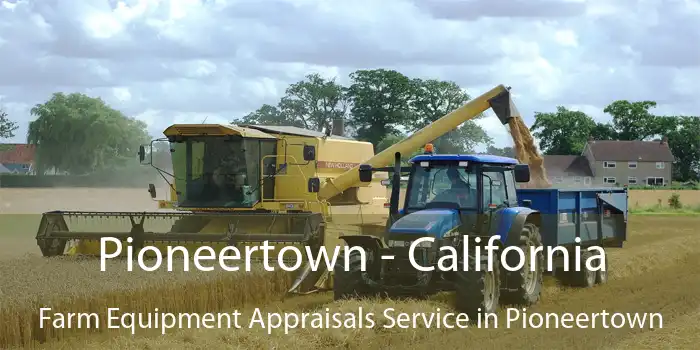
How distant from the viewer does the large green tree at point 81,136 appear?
175ft

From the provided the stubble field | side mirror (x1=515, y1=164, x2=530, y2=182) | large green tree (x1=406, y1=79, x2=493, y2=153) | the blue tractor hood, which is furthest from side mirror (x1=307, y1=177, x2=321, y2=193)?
large green tree (x1=406, y1=79, x2=493, y2=153)

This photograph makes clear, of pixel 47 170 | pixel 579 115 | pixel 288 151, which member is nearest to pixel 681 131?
pixel 579 115

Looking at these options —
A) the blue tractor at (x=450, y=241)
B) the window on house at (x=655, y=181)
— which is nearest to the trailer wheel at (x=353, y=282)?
the blue tractor at (x=450, y=241)

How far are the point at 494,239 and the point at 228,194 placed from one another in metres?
6.21

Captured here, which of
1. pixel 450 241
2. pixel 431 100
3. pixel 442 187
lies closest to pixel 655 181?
pixel 431 100

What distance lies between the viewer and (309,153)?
16219 mm

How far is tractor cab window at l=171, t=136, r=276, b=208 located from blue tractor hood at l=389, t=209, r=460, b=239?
18.1 ft

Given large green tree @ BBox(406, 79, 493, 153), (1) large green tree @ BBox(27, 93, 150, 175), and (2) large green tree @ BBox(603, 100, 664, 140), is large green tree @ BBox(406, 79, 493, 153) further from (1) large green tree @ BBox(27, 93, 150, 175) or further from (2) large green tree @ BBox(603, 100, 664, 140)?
(2) large green tree @ BBox(603, 100, 664, 140)

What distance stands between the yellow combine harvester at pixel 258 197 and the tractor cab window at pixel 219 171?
0.06ft

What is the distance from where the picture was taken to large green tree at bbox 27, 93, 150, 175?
53.4 metres

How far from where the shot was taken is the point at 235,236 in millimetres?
14508

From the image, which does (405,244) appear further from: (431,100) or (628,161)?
(628,161)

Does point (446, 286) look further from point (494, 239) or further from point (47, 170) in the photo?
point (47, 170)

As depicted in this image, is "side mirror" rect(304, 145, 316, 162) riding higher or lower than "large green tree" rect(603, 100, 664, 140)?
lower
